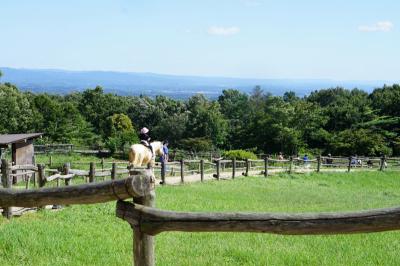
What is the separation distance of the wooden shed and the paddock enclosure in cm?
2365

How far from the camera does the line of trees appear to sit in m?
54.1

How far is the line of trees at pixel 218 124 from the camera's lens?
177 ft

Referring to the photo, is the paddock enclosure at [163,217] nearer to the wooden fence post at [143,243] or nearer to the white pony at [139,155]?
the wooden fence post at [143,243]

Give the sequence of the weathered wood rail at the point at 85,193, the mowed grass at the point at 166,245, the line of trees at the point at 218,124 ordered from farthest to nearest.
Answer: the line of trees at the point at 218,124, the mowed grass at the point at 166,245, the weathered wood rail at the point at 85,193

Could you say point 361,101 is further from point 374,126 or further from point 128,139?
point 128,139

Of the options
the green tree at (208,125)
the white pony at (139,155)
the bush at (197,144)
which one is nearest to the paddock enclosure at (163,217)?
the white pony at (139,155)

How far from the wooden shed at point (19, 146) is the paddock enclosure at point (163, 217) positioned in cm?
2365

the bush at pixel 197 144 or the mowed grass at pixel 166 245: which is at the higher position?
the mowed grass at pixel 166 245

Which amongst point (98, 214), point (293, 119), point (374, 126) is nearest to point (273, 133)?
point (293, 119)

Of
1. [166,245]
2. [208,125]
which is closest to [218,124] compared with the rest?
[208,125]

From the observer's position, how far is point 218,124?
65000 millimetres

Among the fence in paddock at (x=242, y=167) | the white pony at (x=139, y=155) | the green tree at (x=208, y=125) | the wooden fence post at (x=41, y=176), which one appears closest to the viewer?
the wooden fence post at (x=41, y=176)

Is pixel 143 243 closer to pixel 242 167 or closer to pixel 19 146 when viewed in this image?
pixel 19 146

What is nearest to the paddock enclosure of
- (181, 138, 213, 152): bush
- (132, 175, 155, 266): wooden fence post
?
(132, 175, 155, 266): wooden fence post
